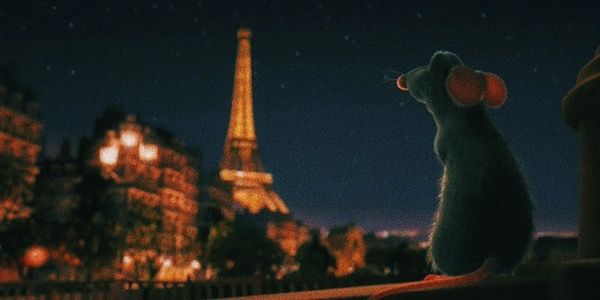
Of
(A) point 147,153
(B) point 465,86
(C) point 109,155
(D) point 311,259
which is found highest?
(A) point 147,153

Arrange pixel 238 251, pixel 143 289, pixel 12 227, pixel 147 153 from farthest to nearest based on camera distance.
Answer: pixel 238 251 → pixel 12 227 → pixel 147 153 → pixel 143 289

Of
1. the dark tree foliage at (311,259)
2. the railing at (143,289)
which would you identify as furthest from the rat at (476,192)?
the dark tree foliage at (311,259)

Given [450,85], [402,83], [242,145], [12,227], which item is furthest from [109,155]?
[242,145]

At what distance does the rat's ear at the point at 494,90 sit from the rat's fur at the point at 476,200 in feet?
0.24

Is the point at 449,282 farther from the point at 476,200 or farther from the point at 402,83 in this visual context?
the point at 402,83

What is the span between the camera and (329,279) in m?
15.6

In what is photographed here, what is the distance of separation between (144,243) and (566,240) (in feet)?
98.6

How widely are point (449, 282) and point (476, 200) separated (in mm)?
481

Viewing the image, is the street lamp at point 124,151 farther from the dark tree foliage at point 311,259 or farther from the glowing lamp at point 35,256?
the dark tree foliage at point 311,259

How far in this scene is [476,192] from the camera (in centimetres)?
346

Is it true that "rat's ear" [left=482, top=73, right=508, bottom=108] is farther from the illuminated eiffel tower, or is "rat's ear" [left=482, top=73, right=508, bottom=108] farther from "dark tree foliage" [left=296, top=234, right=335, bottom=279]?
the illuminated eiffel tower

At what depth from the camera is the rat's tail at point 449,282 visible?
3070mm

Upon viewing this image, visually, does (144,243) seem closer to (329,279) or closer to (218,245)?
(218,245)

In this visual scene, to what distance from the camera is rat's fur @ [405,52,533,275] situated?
345cm
